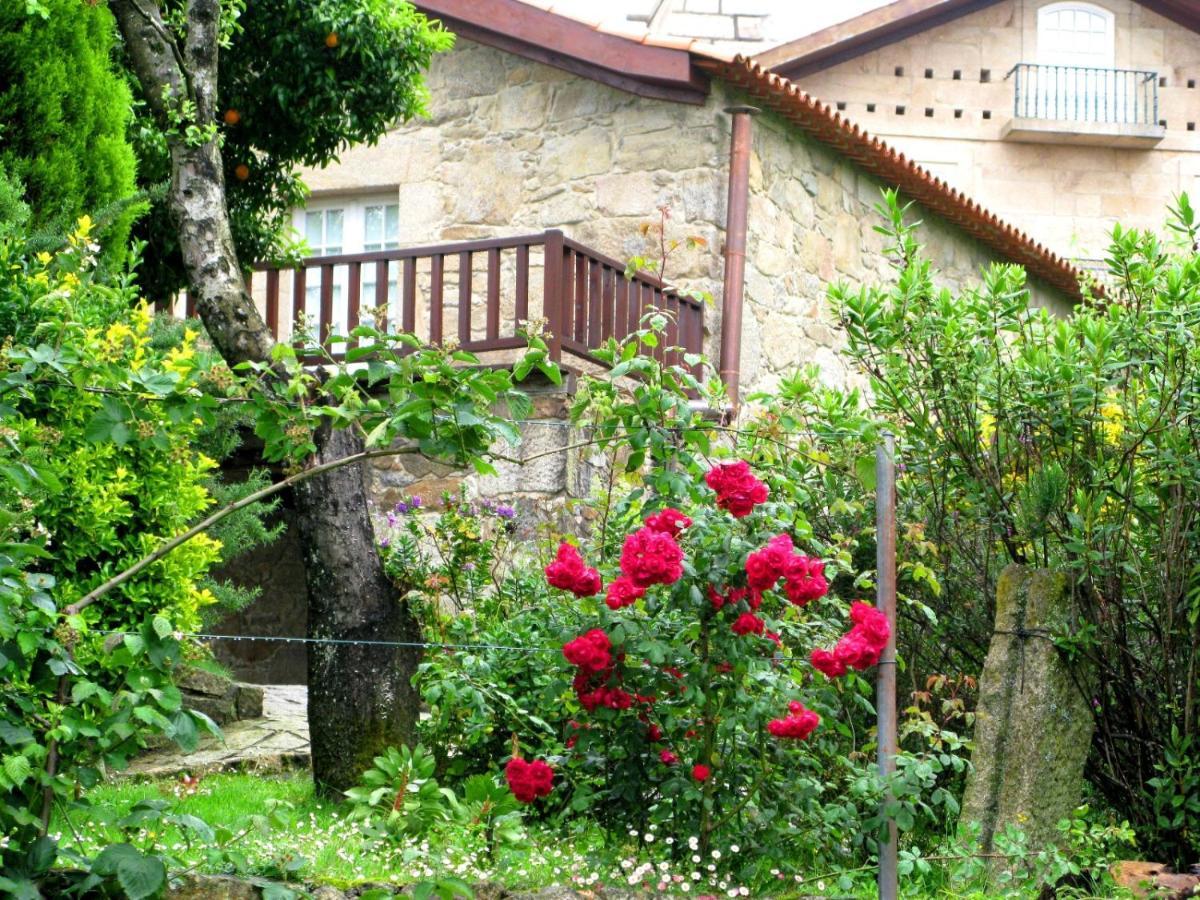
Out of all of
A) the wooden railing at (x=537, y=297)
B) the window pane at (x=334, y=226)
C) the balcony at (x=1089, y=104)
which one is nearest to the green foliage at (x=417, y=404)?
the wooden railing at (x=537, y=297)

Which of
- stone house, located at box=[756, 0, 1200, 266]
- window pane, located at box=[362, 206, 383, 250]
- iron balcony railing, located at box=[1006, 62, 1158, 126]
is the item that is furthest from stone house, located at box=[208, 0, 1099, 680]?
iron balcony railing, located at box=[1006, 62, 1158, 126]

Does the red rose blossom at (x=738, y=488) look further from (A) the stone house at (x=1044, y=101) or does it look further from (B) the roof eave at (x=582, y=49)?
(A) the stone house at (x=1044, y=101)

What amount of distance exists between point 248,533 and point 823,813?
3.96m

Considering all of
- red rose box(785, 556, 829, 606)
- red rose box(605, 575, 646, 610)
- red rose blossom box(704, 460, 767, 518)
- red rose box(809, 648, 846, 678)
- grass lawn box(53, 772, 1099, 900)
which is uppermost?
red rose blossom box(704, 460, 767, 518)

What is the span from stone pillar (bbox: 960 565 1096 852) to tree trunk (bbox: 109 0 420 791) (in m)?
2.34

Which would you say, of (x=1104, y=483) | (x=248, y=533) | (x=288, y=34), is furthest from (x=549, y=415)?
(x=1104, y=483)

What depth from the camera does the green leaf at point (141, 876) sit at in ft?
13.1

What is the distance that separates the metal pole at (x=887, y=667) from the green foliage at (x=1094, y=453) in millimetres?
721

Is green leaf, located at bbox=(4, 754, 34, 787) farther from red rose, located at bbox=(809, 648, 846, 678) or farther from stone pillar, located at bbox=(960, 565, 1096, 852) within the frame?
stone pillar, located at bbox=(960, 565, 1096, 852)

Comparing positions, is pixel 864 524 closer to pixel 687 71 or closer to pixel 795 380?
pixel 795 380

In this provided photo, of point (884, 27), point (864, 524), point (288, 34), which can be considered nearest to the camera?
point (864, 524)

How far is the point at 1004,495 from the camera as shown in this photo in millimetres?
6027

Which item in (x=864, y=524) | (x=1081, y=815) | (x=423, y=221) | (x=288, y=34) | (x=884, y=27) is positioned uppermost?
(x=884, y=27)

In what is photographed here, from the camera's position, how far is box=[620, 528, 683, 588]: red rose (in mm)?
4738
